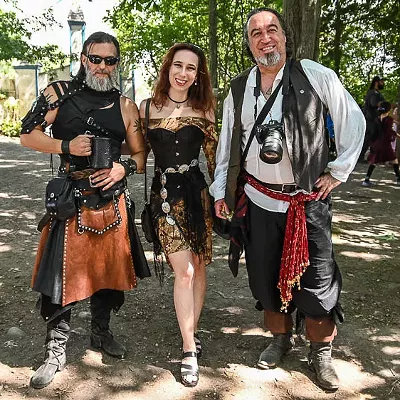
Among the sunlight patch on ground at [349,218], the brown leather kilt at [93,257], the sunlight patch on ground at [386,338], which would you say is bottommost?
the sunlight patch on ground at [386,338]

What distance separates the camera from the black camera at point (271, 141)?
252 cm

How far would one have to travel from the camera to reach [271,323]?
3.19 meters

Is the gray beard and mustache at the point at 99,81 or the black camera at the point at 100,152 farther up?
the gray beard and mustache at the point at 99,81

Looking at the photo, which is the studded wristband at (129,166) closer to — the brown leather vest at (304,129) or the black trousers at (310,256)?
the black trousers at (310,256)

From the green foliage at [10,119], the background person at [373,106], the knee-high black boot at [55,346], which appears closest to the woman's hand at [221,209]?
the knee-high black boot at [55,346]

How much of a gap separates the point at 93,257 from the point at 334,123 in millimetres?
1534

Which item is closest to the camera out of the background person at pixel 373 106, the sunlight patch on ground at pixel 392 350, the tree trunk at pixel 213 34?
the sunlight patch on ground at pixel 392 350

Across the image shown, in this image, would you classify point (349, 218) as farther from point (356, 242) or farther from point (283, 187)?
point (283, 187)

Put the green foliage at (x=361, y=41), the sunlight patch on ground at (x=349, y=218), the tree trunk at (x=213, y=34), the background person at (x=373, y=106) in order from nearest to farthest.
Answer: the sunlight patch on ground at (x=349, y=218) → the background person at (x=373, y=106) → the tree trunk at (x=213, y=34) → the green foliage at (x=361, y=41)

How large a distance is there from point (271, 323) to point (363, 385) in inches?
24.8

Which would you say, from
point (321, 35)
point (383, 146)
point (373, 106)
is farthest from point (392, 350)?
point (321, 35)

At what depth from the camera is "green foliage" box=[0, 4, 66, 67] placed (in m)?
9.18

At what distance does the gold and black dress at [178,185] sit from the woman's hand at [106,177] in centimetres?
27

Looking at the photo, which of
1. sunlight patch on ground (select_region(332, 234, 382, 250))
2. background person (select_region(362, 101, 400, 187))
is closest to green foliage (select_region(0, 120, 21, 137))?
background person (select_region(362, 101, 400, 187))
